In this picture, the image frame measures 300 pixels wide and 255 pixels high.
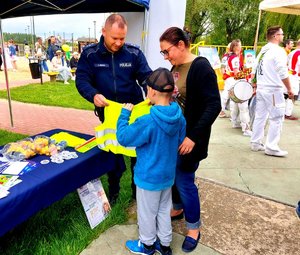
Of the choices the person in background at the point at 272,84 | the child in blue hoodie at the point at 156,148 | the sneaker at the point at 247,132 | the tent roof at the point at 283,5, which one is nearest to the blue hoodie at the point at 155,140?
the child in blue hoodie at the point at 156,148

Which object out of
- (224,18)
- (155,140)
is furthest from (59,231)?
(224,18)

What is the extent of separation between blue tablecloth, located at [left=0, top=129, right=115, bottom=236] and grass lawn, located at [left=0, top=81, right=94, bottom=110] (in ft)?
18.6

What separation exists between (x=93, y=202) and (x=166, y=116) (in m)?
1.19

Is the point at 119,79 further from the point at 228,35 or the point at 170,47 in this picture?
the point at 228,35

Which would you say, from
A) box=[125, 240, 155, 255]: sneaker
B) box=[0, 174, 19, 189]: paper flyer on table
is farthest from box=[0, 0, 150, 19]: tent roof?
box=[125, 240, 155, 255]: sneaker

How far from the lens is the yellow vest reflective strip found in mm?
2114

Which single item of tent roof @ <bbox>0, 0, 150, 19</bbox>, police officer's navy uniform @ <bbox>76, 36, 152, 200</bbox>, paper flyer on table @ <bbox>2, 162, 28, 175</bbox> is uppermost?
tent roof @ <bbox>0, 0, 150, 19</bbox>

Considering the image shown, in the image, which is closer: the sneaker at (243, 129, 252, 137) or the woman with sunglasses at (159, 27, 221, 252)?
the woman with sunglasses at (159, 27, 221, 252)

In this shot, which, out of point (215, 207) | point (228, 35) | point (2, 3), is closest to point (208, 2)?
point (228, 35)

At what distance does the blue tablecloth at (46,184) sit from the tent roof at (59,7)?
7.90ft

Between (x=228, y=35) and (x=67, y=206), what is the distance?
29222 mm

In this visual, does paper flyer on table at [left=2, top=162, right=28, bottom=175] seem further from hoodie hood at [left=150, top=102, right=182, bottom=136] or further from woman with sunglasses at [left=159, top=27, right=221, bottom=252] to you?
woman with sunglasses at [left=159, top=27, right=221, bottom=252]

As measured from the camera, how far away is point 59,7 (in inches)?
193

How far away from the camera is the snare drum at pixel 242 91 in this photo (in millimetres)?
5504
